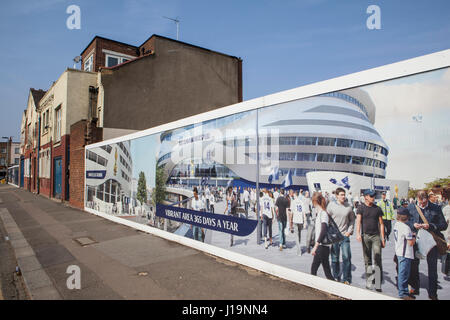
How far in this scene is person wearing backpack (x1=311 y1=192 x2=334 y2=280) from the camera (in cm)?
433

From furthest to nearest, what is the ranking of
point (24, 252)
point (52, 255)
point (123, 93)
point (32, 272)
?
point (123, 93)
point (24, 252)
point (52, 255)
point (32, 272)

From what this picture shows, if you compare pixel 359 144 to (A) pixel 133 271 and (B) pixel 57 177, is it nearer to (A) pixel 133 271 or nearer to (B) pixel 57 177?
(A) pixel 133 271

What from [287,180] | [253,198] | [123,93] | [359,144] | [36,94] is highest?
[36,94]

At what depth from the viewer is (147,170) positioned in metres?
9.05

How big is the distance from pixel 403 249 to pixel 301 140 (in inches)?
83.5

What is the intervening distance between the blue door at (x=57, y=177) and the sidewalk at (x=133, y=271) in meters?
12.7

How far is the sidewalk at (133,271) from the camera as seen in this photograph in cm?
432

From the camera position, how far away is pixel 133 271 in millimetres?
5348

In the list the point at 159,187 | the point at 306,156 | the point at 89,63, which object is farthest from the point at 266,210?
the point at 89,63

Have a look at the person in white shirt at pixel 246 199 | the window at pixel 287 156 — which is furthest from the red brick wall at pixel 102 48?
the window at pixel 287 156

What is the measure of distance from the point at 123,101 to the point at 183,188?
12.1 m

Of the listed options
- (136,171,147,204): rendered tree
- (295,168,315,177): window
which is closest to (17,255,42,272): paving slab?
(136,171,147,204): rendered tree
